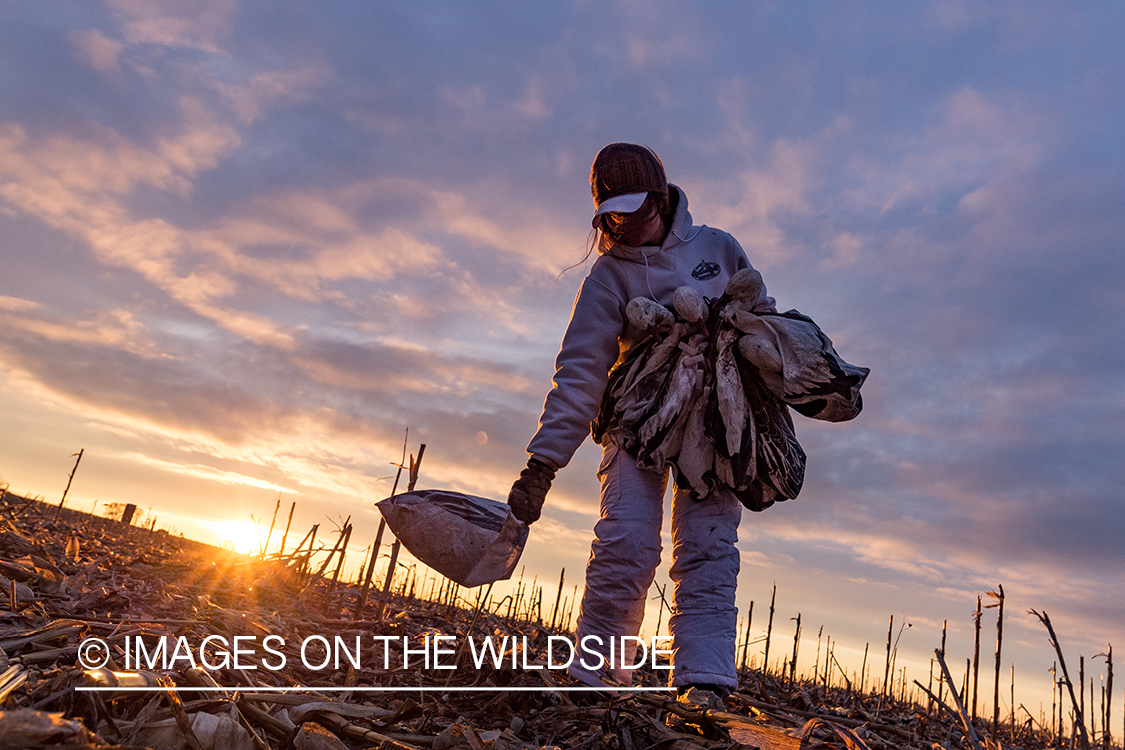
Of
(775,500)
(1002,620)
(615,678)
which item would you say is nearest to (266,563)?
(615,678)

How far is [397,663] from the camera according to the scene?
2.93 meters

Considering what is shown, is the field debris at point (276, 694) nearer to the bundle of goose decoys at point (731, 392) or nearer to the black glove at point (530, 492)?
the black glove at point (530, 492)

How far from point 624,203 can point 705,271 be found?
0.51m

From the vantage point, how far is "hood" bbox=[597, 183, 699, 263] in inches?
125

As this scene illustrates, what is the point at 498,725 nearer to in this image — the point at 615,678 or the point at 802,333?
the point at 615,678

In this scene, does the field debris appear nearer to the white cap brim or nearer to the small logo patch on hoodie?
the small logo patch on hoodie

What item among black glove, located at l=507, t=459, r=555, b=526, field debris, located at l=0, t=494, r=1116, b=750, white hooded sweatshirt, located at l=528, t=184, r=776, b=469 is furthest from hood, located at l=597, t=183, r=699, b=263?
field debris, located at l=0, t=494, r=1116, b=750

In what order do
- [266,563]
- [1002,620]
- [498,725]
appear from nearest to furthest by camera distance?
1. [498,725]
2. [266,563]
3. [1002,620]

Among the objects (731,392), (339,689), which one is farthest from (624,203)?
(339,689)

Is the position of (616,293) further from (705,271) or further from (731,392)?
(731,392)

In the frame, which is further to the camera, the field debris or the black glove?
the black glove

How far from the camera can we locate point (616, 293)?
3193mm

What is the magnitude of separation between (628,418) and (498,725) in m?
1.27

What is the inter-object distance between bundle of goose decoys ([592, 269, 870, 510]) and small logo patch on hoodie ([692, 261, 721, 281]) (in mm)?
218
